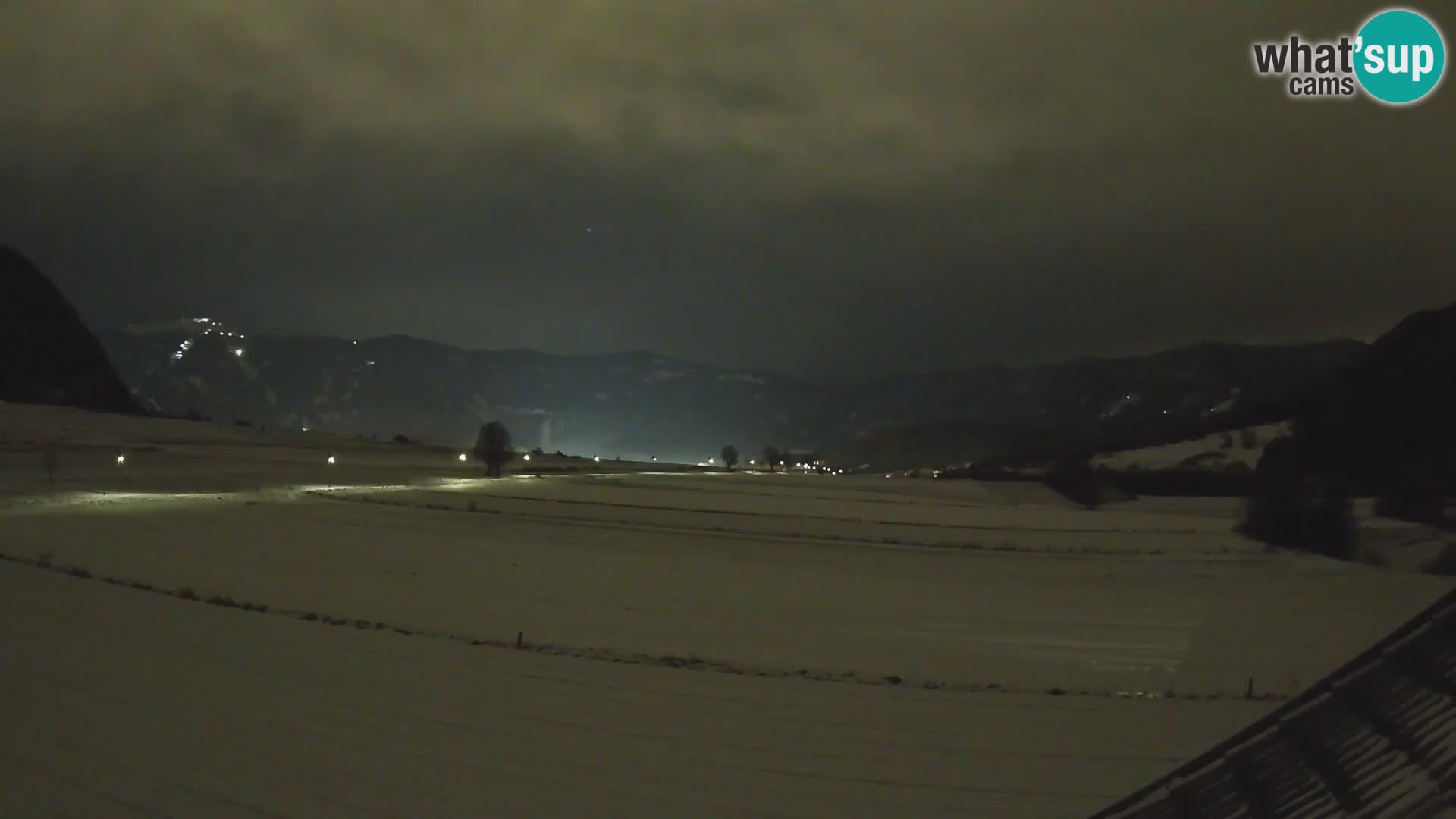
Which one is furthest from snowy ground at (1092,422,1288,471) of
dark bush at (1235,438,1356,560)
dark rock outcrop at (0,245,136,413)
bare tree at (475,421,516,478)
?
dark rock outcrop at (0,245,136,413)

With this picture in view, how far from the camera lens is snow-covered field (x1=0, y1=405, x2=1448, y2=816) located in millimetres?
7703

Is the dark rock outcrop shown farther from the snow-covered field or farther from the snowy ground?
the snowy ground

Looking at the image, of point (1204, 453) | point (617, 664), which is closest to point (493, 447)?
point (1204, 453)

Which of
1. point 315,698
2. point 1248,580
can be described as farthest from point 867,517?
point 315,698

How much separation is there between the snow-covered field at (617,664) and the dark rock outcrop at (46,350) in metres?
82.1

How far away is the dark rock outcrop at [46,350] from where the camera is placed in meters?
96.3

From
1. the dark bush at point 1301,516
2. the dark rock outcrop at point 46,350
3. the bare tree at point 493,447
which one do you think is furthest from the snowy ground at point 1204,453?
the dark rock outcrop at point 46,350

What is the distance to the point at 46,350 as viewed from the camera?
104 meters

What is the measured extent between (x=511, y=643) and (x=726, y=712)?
13.5 feet

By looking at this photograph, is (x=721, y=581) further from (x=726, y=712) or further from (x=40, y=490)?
(x=40, y=490)

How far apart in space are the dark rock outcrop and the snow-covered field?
8205 cm

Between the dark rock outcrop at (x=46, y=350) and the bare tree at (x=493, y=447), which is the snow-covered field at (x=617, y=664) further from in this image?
the dark rock outcrop at (x=46, y=350)

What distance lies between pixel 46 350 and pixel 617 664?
116292mm

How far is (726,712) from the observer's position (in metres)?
9.84
